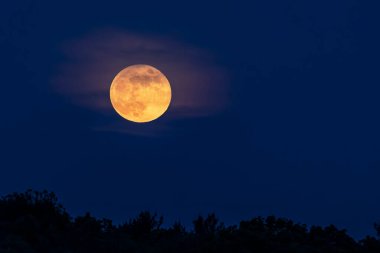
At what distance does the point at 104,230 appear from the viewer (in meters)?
53.6

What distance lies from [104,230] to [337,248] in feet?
55.4

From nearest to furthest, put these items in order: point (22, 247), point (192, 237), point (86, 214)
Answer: point (22, 247) < point (192, 237) < point (86, 214)

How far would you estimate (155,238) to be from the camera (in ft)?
183

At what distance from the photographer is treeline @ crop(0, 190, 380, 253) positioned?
41969 millimetres

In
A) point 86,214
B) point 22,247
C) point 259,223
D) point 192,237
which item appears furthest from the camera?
point 86,214

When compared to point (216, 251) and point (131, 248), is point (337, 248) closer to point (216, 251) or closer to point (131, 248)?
point (216, 251)

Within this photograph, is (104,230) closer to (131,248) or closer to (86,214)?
(86,214)

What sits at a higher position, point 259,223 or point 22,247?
point 259,223

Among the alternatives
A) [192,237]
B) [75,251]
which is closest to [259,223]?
[192,237]

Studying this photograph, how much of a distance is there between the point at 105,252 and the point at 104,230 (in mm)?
8022

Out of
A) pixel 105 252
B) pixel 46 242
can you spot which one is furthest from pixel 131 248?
pixel 46 242

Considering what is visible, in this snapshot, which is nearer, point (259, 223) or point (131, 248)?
point (131, 248)

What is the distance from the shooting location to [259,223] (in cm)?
5122

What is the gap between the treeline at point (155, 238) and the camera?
1652 inches
